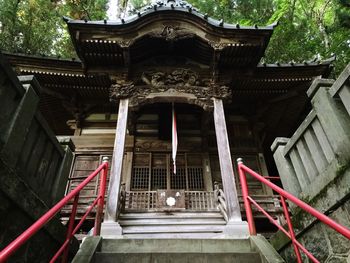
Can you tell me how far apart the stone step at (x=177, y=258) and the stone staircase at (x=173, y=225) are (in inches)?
85.1

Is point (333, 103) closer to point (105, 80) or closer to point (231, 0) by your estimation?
point (105, 80)

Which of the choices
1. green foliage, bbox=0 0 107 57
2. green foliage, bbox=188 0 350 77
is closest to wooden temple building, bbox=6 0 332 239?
green foliage, bbox=188 0 350 77

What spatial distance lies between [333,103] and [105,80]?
22.8 feet

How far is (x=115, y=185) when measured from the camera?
19.3 ft

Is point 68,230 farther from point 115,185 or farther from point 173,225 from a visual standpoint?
point 173,225

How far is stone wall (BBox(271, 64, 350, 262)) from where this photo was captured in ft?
8.64

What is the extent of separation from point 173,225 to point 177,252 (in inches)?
115

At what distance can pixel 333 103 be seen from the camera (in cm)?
301

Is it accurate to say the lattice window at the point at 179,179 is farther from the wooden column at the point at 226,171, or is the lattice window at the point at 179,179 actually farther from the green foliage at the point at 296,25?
the green foliage at the point at 296,25

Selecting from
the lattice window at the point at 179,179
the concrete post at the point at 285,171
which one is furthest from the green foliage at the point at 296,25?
the concrete post at the point at 285,171

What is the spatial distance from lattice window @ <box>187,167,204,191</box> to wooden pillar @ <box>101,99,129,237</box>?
3771 millimetres

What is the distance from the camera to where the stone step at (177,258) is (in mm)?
3203

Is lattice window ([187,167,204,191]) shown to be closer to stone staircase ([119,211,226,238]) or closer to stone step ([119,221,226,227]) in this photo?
stone staircase ([119,211,226,238])

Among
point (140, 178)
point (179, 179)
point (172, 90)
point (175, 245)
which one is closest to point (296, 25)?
point (172, 90)
